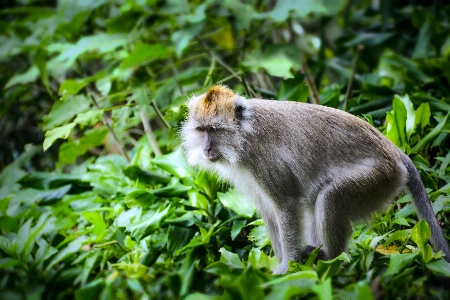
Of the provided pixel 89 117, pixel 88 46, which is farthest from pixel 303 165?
pixel 88 46

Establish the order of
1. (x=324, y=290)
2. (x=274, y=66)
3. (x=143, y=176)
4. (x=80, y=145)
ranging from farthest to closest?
(x=80, y=145), (x=274, y=66), (x=143, y=176), (x=324, y=290)

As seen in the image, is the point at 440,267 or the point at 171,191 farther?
the point at 171,191

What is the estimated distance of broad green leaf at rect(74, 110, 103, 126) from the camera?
5.06 m

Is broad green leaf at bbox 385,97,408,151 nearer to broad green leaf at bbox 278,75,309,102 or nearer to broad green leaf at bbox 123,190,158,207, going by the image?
broad green leaf at bbox 278,75,309,102

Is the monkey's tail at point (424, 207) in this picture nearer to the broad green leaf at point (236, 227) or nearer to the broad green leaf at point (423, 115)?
the broad green leaf at point (423, 115)

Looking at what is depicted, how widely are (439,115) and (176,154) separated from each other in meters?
2.34

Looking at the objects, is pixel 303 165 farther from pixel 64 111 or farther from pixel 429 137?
pixel 64 111

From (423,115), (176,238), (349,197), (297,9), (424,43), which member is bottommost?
(424,43)

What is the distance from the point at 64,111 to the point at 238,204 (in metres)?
2.34

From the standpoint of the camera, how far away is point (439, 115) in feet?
15.9

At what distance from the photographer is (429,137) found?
4.17 metres

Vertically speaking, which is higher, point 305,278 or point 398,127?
point 305,278

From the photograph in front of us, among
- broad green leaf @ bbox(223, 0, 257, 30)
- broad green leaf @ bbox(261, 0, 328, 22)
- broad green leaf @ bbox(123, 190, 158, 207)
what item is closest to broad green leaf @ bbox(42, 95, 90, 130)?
broad green leaf @ bbox(123, 190, 158, 207)

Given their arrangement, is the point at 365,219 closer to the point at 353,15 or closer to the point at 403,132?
the point at 403,132
